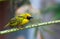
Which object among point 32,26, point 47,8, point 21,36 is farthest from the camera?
point 21,36

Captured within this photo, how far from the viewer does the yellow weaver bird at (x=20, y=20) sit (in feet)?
2.76

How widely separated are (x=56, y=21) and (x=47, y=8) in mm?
104

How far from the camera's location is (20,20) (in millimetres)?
882

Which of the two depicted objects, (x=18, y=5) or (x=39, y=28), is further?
(x=18, y=5)

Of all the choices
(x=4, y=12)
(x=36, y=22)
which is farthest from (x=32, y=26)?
(x=4, y=12)

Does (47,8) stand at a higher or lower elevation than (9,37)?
higher

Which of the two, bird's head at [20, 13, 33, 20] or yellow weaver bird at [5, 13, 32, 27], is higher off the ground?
bird's head at [20, 13, 33, 20]

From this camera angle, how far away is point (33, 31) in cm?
82

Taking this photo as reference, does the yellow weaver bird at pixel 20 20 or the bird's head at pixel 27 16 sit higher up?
the bird's head at pixel 27 16

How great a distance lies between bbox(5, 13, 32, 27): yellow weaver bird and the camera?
84cm

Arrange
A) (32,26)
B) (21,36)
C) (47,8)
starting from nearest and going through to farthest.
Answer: (32,26), (47,8), (21,36)

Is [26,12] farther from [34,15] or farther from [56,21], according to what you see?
[56,21]

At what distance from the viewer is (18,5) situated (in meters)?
0.93

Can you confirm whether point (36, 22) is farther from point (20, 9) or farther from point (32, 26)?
point (20, 9)
